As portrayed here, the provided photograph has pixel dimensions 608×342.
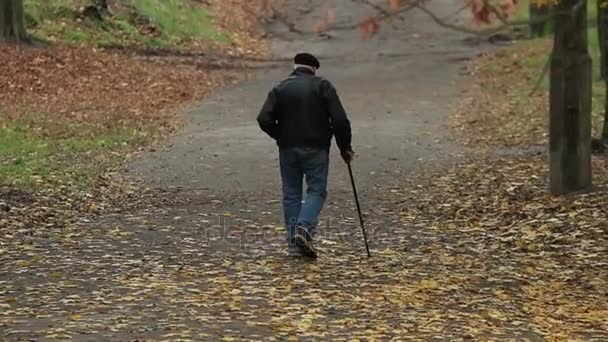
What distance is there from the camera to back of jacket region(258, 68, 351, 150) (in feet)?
35.6

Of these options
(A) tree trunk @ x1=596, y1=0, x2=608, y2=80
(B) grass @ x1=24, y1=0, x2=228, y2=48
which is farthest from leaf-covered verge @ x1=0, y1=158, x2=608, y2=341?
(B) grass @ x1=24, y1=0, x2=228, y2=48

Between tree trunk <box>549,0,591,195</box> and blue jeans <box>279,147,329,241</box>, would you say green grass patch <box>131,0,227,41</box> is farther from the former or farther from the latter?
blue jeans <box>279,147,329,241</box>

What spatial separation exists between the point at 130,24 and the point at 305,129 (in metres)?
25.3

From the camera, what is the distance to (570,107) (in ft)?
43.7

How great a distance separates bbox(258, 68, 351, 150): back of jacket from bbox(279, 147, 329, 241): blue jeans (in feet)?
0.29

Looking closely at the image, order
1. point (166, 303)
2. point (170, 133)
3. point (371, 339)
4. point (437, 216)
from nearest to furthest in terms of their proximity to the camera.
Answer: point (371, 339), point (166, 303), point (437, 216), point (170, 133)

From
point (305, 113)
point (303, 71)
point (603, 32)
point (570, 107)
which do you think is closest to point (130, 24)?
point (603, 32)

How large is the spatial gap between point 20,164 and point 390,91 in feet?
47.5

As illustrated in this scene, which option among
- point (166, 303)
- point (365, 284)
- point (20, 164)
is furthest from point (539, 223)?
point (20, 164)

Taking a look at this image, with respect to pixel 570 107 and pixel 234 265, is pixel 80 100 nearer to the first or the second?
pixel 570 107

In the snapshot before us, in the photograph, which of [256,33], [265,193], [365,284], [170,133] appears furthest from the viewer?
[256,33]

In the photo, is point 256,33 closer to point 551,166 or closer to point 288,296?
point 551,166

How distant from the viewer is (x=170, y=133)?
21812mm

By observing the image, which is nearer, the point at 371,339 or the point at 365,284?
the point at 371,339
